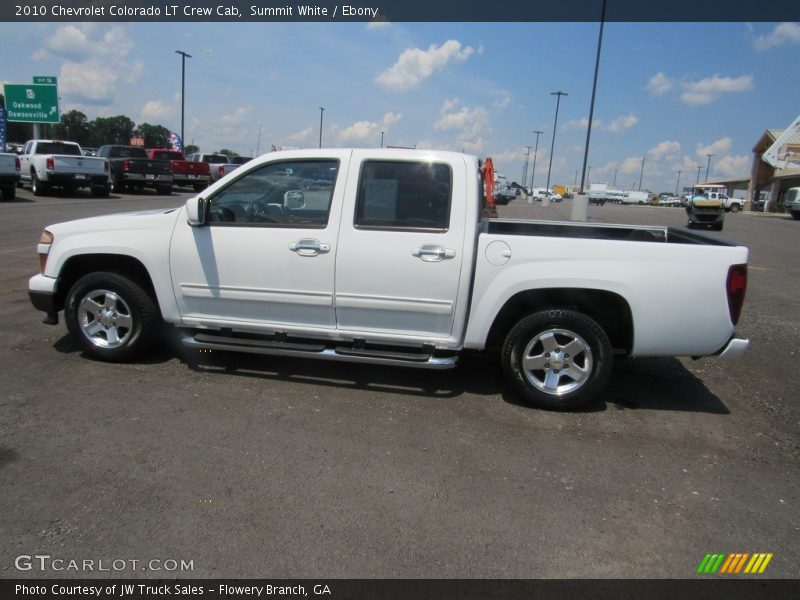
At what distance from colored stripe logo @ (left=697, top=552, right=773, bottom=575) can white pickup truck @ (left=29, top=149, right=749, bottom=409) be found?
1.58 m

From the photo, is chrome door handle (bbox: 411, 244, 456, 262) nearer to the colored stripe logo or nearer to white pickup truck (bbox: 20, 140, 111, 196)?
the colored stripe logo

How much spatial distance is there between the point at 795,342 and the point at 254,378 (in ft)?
19.5

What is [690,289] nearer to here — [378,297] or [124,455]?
[378,297]

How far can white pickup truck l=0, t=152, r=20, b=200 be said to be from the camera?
18141mm

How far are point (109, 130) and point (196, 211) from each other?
397ft

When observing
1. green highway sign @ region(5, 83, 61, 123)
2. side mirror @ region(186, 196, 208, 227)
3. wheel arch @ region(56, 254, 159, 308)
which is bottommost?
wheel arch @ region(56, 254, 159, 308)

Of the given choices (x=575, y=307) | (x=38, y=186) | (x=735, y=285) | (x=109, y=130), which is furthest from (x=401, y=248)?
(x=109, y=130)

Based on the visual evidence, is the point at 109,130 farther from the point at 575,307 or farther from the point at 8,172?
the point at 575,307

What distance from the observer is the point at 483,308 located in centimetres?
419

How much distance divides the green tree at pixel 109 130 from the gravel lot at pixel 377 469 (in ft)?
367

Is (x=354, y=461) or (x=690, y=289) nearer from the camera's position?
(x=354, y=461)

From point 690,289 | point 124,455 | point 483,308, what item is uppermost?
point 690,289

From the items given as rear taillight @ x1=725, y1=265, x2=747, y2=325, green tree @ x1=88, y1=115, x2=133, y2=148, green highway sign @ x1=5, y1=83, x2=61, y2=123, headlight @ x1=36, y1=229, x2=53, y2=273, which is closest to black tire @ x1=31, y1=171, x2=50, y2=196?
green highway sign @ x1=5, y1=83, x2=61, y2=123
